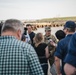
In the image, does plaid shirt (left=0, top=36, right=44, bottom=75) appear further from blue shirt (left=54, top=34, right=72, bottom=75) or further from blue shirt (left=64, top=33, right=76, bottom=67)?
blue shirt (left=54, top=34, right=72, bottom=75)

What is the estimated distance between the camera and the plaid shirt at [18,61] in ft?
11.3

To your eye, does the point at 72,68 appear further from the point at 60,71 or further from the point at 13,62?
the point at 60,71

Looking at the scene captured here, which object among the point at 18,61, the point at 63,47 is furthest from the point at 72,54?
the point at 63,47

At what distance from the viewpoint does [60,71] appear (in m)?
6.39

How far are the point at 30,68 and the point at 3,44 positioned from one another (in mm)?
429

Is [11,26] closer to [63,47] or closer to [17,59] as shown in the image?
[17,59]

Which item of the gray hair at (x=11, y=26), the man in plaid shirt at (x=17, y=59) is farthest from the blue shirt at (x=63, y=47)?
the man in plaid shirt at (x=17, y=59)

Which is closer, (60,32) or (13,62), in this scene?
(13,62)

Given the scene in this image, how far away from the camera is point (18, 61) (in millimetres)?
3465

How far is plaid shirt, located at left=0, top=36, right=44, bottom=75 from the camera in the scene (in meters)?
3.45

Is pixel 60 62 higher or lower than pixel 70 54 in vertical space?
lower

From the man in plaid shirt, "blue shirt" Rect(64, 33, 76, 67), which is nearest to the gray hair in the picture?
the man in plaid shirt

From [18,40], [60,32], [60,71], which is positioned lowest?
[60,71]

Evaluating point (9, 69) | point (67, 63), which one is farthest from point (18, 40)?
point (67, 63)
